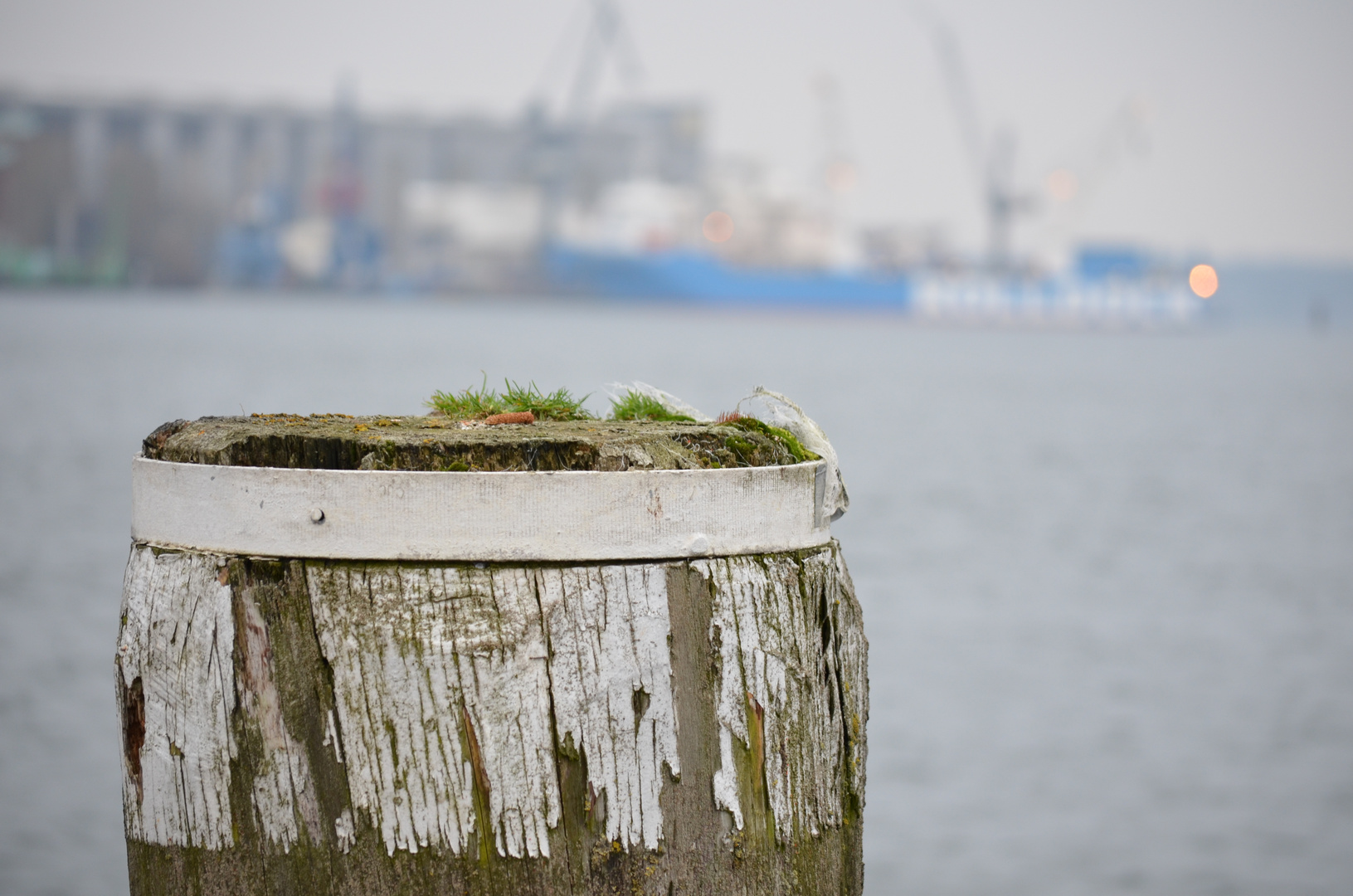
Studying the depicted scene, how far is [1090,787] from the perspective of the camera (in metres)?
7.81

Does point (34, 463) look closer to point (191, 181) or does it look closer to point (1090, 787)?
point (1090, 787)

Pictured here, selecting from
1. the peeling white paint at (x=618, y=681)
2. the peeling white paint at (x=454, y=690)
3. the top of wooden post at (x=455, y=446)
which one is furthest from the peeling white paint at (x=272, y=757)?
the peeling white paint at (x=618, y=681)

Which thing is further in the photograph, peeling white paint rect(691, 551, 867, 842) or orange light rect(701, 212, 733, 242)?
orange light rect(701, 212, 733, 242)

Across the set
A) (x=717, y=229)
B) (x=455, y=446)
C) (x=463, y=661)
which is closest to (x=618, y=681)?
(x=463, y=661)

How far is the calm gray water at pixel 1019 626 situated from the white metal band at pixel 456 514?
520 centimetres

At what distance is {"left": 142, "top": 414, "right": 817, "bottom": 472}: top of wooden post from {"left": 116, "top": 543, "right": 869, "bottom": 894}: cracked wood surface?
0.10m

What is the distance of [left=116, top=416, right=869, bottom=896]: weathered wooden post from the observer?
1.36 meters

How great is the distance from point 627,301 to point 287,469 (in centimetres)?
9379

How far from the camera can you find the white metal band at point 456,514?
135 cm

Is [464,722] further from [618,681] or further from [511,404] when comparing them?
[511,404]

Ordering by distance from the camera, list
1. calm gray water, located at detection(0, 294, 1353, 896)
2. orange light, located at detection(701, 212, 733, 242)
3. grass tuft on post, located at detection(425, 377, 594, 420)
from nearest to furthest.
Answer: grass tuft on post, located at detection(425, 377, 594, 420), calm gray water, located at detection(0, 294, 1353, 896), orange light, located at detection(701, 212, 733, 242)

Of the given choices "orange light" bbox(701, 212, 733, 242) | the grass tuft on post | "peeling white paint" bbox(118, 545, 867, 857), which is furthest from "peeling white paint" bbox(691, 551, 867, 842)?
"orange light" bbox(701, 212, 733, 242)

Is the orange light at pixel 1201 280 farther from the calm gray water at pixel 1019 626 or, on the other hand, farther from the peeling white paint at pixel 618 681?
the peeling white paint at pixel 618 681

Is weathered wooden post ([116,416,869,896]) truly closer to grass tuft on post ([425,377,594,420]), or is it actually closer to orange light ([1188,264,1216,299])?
grass tuft on post ([425,377,594,420])
